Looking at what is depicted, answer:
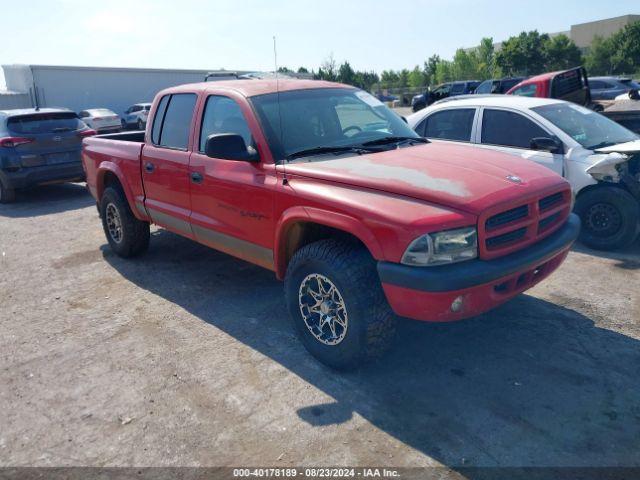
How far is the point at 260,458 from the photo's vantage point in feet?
9.46

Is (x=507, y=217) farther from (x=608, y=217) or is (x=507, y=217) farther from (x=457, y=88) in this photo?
(x=457, y=88)

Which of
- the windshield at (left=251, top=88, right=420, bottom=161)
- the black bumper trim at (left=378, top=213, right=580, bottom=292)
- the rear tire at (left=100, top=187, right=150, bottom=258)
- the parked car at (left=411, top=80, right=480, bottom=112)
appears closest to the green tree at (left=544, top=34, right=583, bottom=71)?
the parked car at (left=411, top=80, right=480, bottom=112)

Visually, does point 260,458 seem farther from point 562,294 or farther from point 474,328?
point 562,294

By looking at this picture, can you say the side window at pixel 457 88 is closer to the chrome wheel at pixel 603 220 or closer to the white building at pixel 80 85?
the white building at pixel 80 85

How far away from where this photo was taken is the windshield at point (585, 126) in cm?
612

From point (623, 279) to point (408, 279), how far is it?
313 centimetres

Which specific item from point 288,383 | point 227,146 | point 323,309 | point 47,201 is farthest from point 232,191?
point 47,201

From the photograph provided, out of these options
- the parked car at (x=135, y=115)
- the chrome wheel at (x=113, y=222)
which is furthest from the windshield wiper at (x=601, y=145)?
the parked car at (x=135, y=115)

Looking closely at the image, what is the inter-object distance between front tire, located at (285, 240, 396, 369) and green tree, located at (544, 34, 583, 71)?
4829 centimetres

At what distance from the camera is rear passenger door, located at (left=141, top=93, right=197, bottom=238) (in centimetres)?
484

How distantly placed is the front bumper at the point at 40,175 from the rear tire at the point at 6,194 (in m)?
0.13

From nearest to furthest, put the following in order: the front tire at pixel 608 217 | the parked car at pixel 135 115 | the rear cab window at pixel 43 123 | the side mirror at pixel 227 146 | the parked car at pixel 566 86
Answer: the side mirror at pixel 227 146
the front tire at pixel 608 217
the parked car at pixel 566 86
the rear cab window at pixel 43 123
the parked car at pixel 135 115

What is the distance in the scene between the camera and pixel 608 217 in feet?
19.2

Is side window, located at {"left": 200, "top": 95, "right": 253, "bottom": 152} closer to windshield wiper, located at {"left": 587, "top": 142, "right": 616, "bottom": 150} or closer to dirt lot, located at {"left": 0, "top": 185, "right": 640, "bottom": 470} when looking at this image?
dirt lot, located at {"left": 0, "top": 185, "right": 640, "bottom": 470}
